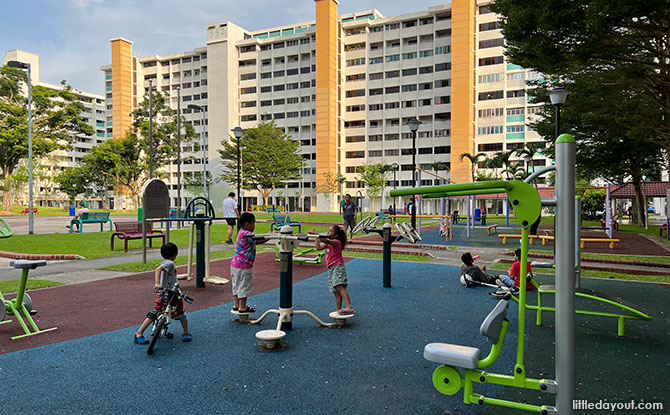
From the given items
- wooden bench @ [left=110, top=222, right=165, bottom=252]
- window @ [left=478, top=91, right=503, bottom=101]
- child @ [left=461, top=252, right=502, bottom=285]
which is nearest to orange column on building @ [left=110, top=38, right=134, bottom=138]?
window @ [left=478, top=91, right=503, bottom=101]

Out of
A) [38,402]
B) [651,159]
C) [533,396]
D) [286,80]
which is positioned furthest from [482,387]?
[286,80]

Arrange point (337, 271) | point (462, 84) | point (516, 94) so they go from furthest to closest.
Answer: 1. point (516, 94)
2. point (462, 84)
3. point (337, 271)

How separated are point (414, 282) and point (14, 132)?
1910 inches

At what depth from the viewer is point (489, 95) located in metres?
69.6

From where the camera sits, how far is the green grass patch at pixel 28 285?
8.54 m

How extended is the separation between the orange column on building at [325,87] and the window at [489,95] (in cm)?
2462

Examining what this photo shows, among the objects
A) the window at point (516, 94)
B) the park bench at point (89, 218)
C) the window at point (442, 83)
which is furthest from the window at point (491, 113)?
the park bench at point (89, 218)

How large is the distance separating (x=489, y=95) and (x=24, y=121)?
6259 centimetres

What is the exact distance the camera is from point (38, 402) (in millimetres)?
3738

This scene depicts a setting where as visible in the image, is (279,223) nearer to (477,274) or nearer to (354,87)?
(477,274)

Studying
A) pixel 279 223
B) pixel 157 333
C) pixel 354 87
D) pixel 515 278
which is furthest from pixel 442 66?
pixel 157 333

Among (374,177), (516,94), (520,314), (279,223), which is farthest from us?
(516,94)

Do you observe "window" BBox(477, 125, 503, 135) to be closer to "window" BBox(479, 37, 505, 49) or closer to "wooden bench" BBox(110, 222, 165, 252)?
"window" BBox(479, 37, 505, 49)

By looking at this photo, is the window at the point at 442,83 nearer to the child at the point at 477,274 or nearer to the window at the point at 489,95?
the window at the point at 489,95
